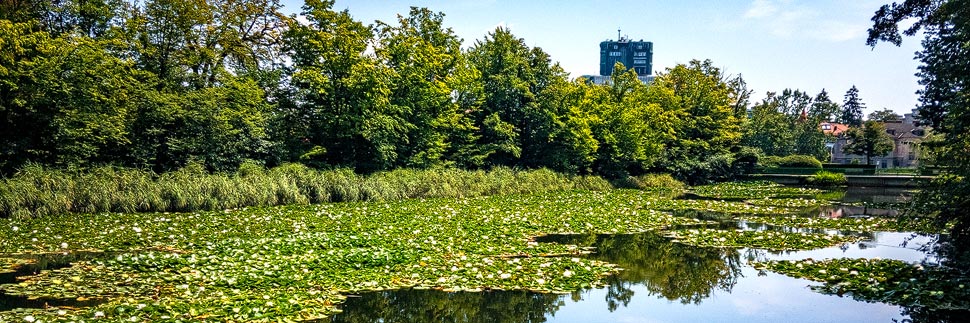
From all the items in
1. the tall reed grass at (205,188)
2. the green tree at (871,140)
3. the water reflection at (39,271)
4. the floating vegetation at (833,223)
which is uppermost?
the green tree at (871,140)

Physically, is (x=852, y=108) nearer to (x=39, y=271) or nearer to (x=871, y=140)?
(x=871, y=140)

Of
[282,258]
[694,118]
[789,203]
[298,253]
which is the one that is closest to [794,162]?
[694,118]

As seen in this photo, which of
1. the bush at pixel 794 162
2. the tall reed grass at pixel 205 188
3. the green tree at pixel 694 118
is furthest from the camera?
the bush at pixel 794 162

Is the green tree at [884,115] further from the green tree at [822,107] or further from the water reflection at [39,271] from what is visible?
the water reflection at [39,271]

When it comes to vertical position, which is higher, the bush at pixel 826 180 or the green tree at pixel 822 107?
the green tree at pixel 822 107

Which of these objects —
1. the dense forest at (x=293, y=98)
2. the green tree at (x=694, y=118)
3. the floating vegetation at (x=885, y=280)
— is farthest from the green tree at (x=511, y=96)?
the floating vegetation at (x=885, y=280)

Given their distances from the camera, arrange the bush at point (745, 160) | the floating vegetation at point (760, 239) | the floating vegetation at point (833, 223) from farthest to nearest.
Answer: the bush at point (745, 160) < the floating vegetation at point (833, 223) < the floating vegetation at point (760, 239)

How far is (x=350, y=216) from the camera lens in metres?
16.9

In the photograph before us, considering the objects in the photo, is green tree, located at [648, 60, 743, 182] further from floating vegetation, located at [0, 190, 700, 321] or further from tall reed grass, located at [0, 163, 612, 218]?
floating vegetation, located at [0, 190, 700, 321]

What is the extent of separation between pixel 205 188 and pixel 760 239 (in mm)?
16720

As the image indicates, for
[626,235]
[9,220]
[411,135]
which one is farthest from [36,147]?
[626,235]

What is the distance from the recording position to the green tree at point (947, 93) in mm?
9219

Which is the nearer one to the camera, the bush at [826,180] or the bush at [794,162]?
the bush at [826,180]

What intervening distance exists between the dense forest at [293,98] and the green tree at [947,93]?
20165 millimetres
